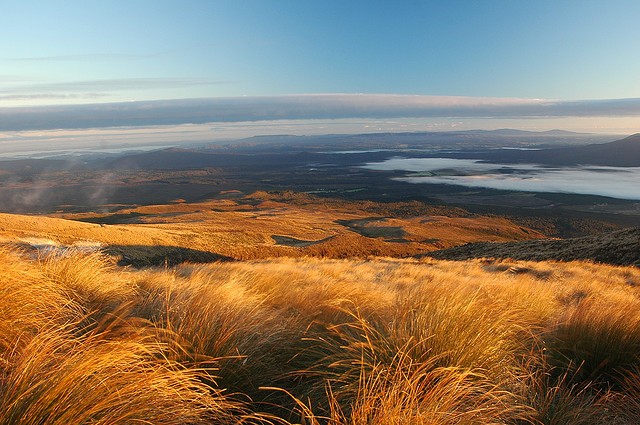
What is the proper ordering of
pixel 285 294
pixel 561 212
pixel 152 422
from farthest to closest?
1. pixel 561 212
2. pixel 285 294
3. pixel 152 422

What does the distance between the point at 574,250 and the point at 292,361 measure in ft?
85.9

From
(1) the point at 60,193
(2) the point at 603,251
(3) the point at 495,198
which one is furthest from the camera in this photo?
(1) the point at 60,193

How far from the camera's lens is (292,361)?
2.79m

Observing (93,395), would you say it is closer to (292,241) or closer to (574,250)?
(574,250)

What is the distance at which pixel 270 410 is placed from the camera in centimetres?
227

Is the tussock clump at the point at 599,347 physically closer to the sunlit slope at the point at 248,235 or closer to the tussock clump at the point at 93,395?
the tussock clump at the point at 93,395

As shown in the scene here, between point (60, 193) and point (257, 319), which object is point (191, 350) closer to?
point (257, 319)

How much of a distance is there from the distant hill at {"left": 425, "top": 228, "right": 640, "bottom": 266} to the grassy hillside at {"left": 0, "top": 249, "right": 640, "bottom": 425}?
20410 millimetres

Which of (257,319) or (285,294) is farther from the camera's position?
(285,294)

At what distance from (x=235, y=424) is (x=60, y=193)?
175 meters

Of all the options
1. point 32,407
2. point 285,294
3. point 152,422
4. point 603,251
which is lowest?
point 603,251

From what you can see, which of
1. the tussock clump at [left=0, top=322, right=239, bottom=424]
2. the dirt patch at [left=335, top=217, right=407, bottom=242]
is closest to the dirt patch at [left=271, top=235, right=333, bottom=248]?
the dirt patch at [left=335, top=217, right=407, bottom=242]

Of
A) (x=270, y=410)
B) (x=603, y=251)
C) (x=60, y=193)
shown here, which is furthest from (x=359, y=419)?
(x=60, y=193)

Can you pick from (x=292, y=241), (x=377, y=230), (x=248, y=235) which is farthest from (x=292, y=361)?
(x=377, y=230)
